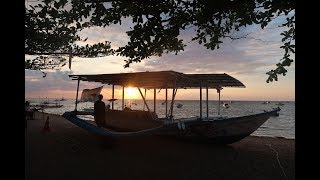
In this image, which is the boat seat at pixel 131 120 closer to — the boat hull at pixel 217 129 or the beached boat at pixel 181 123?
the beached boat at pixel 181 123

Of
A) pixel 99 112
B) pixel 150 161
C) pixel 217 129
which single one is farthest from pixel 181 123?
pixel 99 112

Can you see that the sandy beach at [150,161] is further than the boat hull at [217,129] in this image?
No

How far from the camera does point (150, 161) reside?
10.8 m

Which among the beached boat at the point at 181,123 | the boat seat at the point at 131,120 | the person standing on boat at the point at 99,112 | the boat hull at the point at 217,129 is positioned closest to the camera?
the beached boat at the point at 181,123

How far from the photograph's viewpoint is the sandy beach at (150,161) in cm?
914

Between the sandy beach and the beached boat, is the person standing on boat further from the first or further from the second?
the sandy beach

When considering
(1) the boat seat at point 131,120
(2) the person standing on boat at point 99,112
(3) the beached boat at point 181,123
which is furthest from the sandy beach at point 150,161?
(2) the person standing on boat at point 99,112

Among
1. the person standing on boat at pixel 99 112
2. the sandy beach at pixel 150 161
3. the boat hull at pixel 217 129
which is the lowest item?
the sandy beach at pixel 150 161

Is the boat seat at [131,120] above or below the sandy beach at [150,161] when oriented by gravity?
above

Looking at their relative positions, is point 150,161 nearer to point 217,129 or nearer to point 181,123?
point 181,123

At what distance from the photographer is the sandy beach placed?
9.14 meters

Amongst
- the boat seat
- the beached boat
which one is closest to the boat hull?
the beached boat

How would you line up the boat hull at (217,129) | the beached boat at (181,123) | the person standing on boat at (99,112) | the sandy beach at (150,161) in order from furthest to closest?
the person standing on boat at (99,112) < the boat hull at (217,129) < the beached boat at (181,123) < the sandy beach at (150,161)
